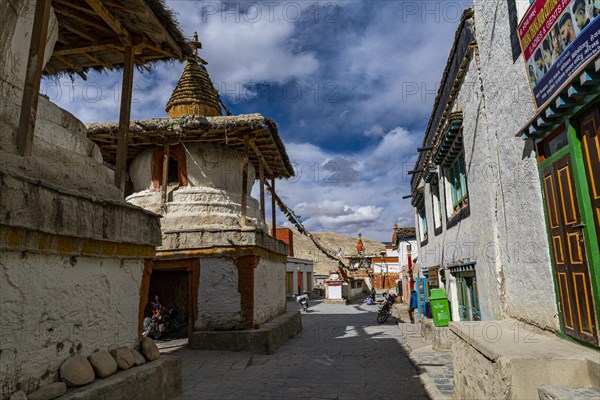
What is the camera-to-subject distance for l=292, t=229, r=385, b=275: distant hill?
65500 millimetres

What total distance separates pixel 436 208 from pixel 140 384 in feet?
32.3

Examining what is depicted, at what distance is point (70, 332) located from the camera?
4578 mm

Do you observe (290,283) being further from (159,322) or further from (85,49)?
(85,49)

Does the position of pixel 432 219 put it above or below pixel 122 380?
above

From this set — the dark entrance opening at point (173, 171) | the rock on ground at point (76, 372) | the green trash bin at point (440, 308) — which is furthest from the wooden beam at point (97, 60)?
the green trash bin at point (440, 308)

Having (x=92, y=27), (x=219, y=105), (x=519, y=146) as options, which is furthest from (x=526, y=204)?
(x=219, y=105)

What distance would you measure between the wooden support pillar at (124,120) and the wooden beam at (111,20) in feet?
0.59

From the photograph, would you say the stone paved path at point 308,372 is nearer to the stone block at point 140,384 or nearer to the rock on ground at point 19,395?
the stone block at point 140,384

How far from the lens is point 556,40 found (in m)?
4.16

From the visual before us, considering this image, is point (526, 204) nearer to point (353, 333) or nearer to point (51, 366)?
point (51, 366)

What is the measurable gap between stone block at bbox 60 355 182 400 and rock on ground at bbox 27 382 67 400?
75 mm

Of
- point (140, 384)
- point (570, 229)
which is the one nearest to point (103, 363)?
point (140, 384)

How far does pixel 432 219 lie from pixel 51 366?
11478mm

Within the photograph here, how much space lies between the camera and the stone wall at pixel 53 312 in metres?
3.78
